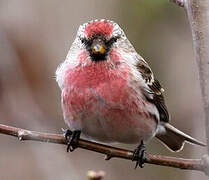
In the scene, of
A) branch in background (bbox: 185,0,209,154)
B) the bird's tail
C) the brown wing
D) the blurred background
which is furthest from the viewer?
the blurred background

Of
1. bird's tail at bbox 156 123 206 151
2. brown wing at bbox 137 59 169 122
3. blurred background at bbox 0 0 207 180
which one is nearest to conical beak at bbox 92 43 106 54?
brown wing at bbox 137 59 169 122

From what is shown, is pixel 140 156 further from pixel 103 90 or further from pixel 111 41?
pixel 111 41

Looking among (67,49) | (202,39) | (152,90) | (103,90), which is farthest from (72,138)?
(67,49)

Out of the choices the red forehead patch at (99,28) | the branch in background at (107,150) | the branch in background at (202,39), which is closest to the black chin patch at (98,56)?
the red forehead patch at (99,28)

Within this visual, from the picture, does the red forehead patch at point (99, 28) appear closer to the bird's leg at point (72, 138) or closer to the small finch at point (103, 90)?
the small finch at point (103, 90)

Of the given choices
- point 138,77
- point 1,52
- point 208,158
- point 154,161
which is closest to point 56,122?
point 1,52

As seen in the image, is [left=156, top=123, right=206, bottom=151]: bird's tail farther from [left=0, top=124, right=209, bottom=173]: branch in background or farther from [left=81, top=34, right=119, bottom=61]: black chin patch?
[left=0, top=124, right=209, bottom=173]: branch in background

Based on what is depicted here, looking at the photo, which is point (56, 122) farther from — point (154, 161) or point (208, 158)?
point (208, 158)
